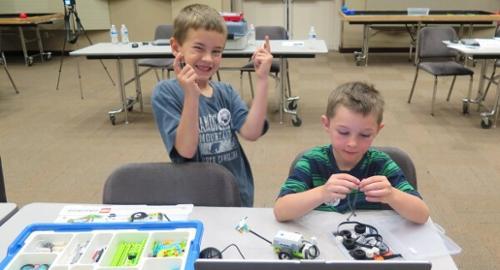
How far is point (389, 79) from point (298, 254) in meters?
5.08

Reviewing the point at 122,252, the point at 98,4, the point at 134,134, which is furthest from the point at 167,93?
the point at 98,4

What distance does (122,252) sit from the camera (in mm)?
914

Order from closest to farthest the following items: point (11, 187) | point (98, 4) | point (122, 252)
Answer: point (122, 252) → point (11, 187) → point (98, 4)

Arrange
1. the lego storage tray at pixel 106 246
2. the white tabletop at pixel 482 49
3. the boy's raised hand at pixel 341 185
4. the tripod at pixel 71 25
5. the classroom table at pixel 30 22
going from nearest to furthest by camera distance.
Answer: the lego storage tray at pixel 106 246 → the boy's raised hand at pixel 341 185 → the white tabletop at pixel 482 49 → the tripod at pixel 71 25 → the classroom table at pixel 30 22

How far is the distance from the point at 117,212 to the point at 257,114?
0.56m

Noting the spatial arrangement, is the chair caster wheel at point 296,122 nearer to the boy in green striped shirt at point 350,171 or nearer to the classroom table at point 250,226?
the boy in green striped shirt at point 350,171

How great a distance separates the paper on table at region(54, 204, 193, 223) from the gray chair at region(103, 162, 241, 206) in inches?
3.6

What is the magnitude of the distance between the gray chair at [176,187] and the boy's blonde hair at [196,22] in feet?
1.46

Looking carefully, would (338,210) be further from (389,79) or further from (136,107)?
(389,79)

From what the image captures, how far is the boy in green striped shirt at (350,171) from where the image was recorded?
1.02 metres

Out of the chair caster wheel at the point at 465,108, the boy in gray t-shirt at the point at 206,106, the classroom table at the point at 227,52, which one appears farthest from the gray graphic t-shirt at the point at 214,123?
the chair caster wheel at the point at 465,108

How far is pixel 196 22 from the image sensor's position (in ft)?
4.58

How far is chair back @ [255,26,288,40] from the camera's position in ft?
14.8

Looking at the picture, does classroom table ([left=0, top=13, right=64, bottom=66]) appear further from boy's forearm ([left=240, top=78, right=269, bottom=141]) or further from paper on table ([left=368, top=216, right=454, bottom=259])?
paper on table ([left=368, top=216, right=454, bottom=259])
